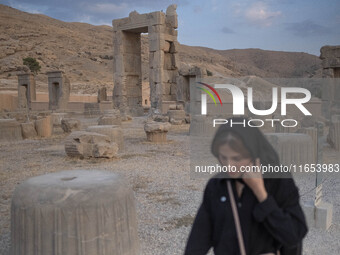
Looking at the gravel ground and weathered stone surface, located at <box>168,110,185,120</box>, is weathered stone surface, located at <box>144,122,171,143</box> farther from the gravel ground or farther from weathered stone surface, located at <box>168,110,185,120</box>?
weathered stone surface, located at <box>168,110,185,120</box>

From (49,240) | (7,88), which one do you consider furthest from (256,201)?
(7,88)

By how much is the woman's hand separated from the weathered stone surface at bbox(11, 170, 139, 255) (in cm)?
148

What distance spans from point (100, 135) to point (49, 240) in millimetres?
5392

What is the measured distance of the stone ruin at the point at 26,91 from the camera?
79.6 feet

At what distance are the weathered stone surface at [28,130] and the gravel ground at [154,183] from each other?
778 mm

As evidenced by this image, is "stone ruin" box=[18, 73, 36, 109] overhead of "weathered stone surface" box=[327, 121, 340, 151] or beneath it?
overhead

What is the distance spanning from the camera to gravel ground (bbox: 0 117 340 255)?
3467mm

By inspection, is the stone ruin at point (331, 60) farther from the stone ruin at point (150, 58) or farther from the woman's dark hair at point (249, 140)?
the woman's dark hair at point (249, 140)

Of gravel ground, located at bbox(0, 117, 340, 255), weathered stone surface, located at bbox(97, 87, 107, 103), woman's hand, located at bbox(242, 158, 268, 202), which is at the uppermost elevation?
weathered stone surface, located at bbox(97, 87, 107, 103)

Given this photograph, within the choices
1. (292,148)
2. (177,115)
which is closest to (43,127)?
(177,115)

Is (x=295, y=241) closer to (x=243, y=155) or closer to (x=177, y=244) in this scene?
(x=243, y=155)

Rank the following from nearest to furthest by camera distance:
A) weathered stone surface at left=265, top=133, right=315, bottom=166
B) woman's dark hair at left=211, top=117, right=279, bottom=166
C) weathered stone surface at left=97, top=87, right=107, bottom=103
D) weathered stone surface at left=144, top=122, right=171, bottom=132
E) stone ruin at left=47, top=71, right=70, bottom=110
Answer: woman's dark hair at left=211, top=117, right=279, bottom=166 → weathered stone surface at left=265, top=133, right=315, bottom=166 → weathered stone surface at left=144, top=122, right=171, bottom=132 → stone ruin at left=47, top=71, right=70, bottom=110 → weathered stone surface at left=97, top=87, right=107, bottom=103

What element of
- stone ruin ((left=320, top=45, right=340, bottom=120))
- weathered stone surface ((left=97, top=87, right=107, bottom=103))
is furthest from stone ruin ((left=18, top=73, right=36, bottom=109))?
stone ruin ((left=320, top=45, right=340, bottom=120))

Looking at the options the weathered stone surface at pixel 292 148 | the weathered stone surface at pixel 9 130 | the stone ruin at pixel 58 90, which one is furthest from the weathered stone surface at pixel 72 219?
the stone ruin at pixel 58 90
